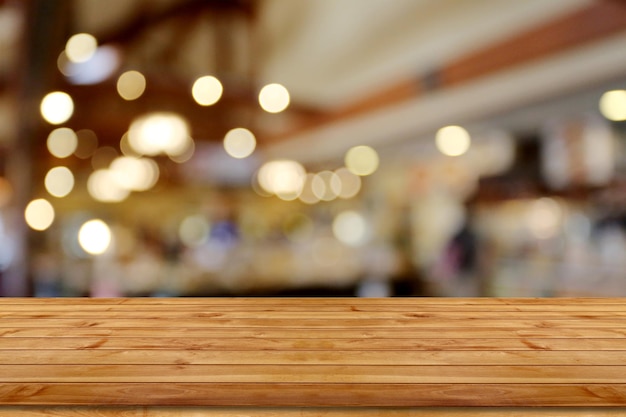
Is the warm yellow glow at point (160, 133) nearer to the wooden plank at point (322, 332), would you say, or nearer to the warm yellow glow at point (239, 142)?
the warm yellow glow at point (239, 142)

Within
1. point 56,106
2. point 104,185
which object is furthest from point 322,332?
point 104,185

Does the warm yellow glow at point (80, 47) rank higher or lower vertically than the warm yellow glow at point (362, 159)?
higher

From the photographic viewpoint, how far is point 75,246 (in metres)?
→ 10.4

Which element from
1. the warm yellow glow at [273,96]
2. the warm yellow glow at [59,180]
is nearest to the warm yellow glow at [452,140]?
the warm yellow glow at [273,96]

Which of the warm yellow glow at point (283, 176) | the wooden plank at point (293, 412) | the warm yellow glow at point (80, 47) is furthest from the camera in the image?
the warm yellow glow at point (283, 176)

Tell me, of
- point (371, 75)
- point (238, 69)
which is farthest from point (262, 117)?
point (371, 75)

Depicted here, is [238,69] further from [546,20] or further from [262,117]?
[546,20]

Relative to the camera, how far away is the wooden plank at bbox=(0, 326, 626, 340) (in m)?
0.85

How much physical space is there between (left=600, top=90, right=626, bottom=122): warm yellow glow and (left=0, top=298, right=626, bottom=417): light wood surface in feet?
13.4

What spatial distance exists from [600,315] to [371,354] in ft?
1.76

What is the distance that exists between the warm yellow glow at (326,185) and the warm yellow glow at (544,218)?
498cm

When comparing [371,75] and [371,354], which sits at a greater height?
[371,75]

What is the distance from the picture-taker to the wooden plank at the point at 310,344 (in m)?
0.79

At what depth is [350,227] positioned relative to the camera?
35.7 feet
